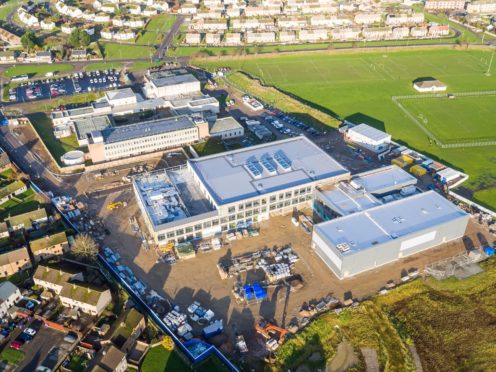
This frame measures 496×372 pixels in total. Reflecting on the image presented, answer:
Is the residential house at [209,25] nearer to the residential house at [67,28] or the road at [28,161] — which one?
the residential house at [67,28]

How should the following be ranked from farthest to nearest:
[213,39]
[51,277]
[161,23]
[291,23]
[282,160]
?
1. [161,23]
2. [291,23]
3. [213,39]
4. [282,160]
5. [51,277]

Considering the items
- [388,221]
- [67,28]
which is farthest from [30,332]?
[67,28]

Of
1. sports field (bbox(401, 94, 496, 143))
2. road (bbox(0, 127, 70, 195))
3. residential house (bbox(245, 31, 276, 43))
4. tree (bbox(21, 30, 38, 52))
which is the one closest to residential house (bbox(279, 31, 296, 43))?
residential house (bbox(245, 31, 276, 43))

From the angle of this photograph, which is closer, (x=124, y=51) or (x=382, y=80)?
(x=382, y=80)

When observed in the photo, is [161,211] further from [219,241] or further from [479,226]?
[479,226]

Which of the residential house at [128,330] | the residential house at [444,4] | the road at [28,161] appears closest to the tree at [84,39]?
the road at [28,161]

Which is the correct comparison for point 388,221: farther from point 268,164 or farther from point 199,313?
point 199,313

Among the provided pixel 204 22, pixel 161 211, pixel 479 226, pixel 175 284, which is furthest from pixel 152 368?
pixel 204 22

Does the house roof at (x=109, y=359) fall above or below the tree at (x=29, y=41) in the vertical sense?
below
